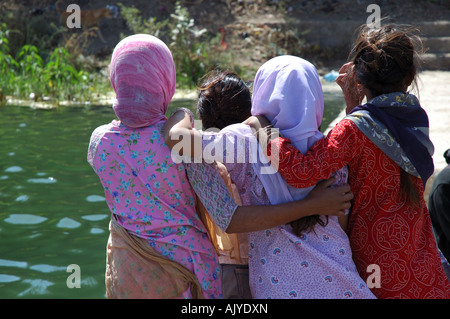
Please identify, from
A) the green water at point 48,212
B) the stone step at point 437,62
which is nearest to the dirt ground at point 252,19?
the stone step at point 437,62

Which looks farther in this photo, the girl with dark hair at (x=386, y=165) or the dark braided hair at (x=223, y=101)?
the dark braided hair at (x=223, y=101)

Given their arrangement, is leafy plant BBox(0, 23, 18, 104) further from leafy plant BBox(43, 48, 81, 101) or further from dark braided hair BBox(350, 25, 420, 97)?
dark braided hair BBox(350, 25, 420, 97)

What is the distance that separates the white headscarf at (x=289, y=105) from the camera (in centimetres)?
189

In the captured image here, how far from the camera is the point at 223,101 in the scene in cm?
213

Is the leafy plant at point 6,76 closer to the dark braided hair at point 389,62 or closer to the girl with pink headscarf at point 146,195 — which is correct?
the girl with pink headscarf at point 146,195

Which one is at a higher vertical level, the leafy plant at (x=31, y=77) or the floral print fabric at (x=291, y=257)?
the floral print fabric at (x=291, y=257)

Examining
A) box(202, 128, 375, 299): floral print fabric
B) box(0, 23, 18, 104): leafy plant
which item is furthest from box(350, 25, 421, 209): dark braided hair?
Answer: box(0, 23, 18, 104): leafy plant

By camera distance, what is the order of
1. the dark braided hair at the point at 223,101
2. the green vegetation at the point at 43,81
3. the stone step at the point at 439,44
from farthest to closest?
1. the stone step at the point at 439,44
2. the green vegetation at the point at 43,81
3. the dark braided hair at the point at 223,101

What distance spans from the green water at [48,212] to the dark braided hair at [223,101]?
1813 millimetres

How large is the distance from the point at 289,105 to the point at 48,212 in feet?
10.6

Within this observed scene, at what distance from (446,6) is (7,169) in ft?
36.3

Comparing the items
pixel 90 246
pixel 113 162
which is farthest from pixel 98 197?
pixel 113 162

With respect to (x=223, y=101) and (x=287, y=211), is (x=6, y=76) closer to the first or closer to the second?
(x=223, y=101)
